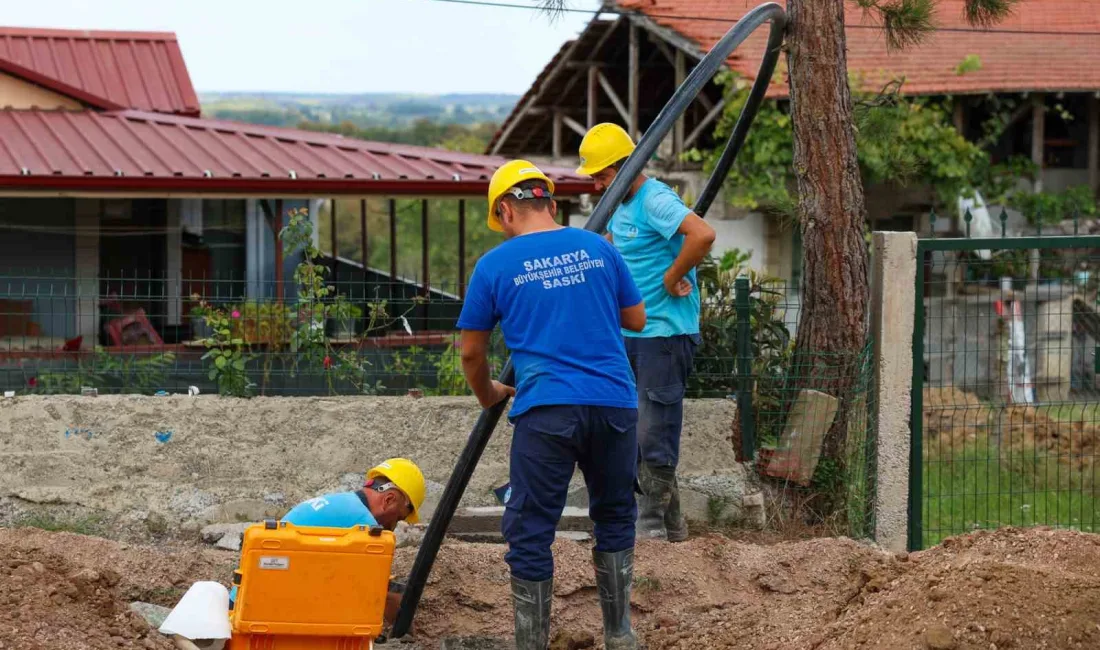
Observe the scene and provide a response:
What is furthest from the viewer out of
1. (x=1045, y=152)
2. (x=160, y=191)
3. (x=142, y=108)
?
(x=1045, y=152)

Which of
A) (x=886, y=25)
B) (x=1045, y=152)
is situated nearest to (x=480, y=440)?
(x=886, y=25)

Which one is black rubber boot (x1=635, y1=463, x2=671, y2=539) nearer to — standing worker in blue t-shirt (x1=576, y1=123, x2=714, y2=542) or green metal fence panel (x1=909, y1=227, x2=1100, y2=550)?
standing worker in blue t-shirt (x1=576, y1=123, x2=714, y2=542)

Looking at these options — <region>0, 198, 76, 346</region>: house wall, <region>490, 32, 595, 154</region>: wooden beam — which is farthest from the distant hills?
<region>0, 198, 76, 346</region>: house wall

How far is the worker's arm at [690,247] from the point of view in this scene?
244 inches

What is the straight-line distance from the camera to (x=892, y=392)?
7477 millimetres

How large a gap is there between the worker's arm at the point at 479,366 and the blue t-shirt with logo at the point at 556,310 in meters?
0.05

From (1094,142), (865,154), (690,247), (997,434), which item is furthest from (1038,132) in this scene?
(690,247)

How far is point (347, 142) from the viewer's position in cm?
1412

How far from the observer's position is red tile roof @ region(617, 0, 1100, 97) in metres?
18.1

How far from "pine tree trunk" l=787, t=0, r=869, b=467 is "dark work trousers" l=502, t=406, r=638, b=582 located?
3.36m

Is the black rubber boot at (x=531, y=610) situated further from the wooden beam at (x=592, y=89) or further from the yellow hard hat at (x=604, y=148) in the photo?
the wooden beam at (x=592, y=89)

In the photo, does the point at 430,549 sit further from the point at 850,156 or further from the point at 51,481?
the point at 850,156

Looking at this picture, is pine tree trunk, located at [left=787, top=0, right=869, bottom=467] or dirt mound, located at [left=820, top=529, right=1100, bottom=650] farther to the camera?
pine tree trunk, located at [left=787, top=0, right=869, bottom=467]

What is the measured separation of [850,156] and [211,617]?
196 inches
